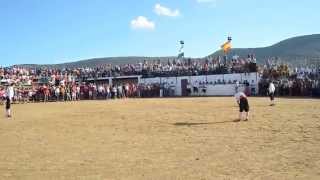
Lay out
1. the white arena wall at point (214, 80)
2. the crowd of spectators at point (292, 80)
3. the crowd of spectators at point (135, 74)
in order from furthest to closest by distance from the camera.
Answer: the white arena wall at point (214, 80), the crowd of spectators at point (135, 74), the crowd of spectators at point (292, 80)

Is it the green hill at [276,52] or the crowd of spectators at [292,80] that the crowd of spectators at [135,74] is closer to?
the crowd of spectators at [292,80]

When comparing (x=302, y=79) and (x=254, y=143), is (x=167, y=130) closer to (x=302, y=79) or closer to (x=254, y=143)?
(x=254, y=143)

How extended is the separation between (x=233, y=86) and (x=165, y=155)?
28878 mm

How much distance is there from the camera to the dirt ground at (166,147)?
37.5 feet

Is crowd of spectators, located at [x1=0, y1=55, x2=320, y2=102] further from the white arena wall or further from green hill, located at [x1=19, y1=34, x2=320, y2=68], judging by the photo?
green hill, located at [x1=19, y1=34, x2=320, y2=68]

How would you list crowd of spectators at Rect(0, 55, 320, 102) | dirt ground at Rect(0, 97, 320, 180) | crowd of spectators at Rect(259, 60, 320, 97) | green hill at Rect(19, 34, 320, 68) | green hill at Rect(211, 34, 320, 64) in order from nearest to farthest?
dirt ground at Rect(0, 97, 320, 180) < crowd of spectators at Rect(259, 60, 320, 97) < crowd of spectators at Rect(0, 55, 320, 102) < green hill at Rect(211, 34, 320, 64) < green hill at Rect(19, 34, 320, 68)

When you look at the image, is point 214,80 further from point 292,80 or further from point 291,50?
point 291,50

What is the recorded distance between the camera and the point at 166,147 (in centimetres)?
1461

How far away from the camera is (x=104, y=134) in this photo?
693 inches

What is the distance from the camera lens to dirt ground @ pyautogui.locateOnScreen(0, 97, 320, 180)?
1143cm

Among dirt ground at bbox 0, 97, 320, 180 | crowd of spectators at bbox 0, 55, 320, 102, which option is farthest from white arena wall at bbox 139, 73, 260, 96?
dirt ground at bbox 0, 97, 320, 180

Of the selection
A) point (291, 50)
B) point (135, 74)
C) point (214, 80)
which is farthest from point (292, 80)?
point (291, 50)

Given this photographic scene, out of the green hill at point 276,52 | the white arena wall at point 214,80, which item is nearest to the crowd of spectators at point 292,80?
the white arena wall at point 214,80

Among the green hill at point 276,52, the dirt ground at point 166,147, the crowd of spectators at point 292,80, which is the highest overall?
the green hill at point 276,52
